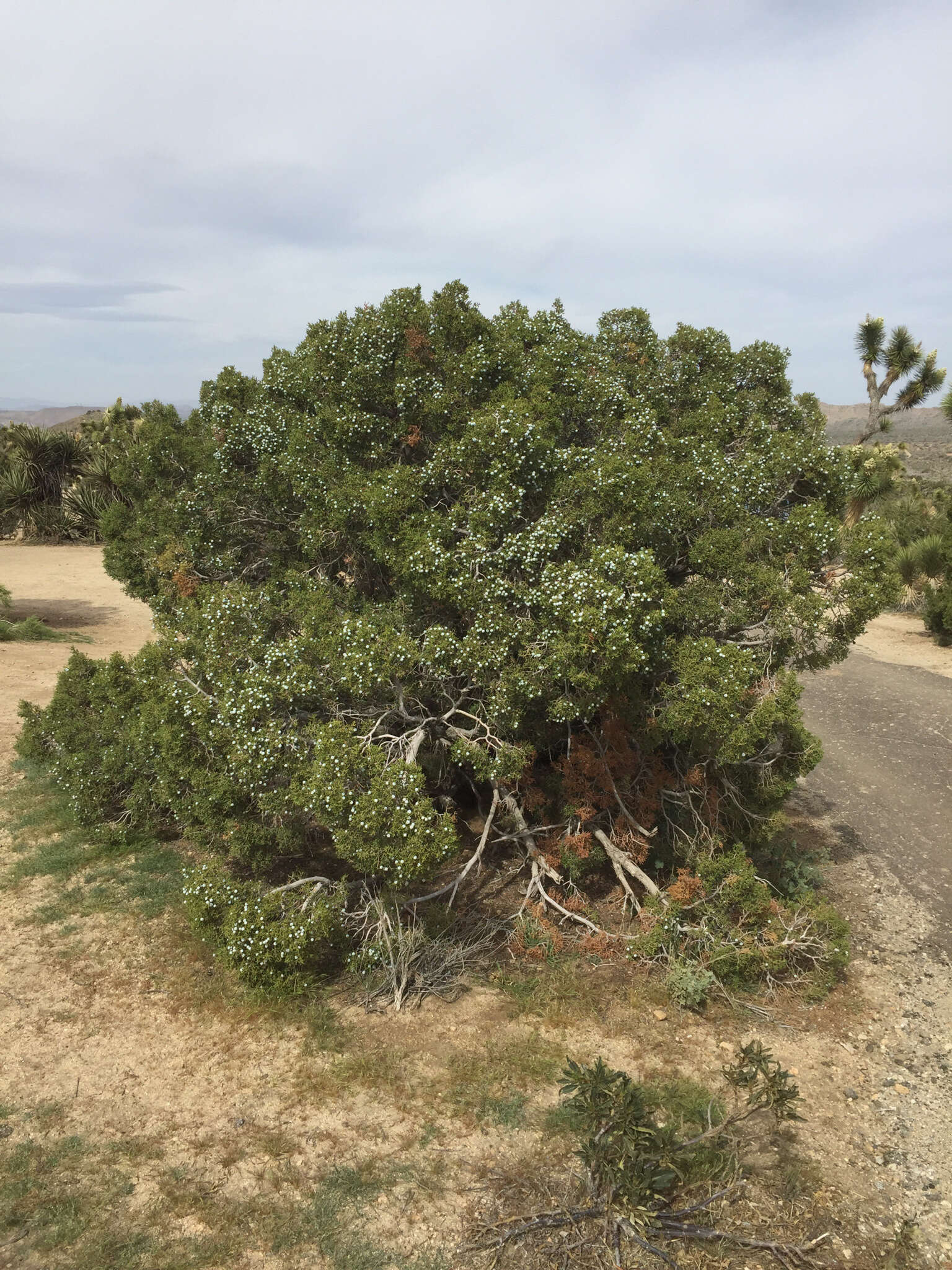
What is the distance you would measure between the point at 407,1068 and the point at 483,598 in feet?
11.3

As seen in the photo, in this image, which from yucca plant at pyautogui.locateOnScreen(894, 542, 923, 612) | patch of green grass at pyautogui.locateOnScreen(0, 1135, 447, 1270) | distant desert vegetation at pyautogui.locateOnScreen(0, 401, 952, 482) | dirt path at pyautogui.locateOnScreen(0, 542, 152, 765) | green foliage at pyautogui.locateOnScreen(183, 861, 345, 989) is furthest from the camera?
distant desert vegetation at pyautogui.locateOnScreen(0, 401, 952, 482)

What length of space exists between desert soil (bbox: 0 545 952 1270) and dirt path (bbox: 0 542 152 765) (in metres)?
5.26

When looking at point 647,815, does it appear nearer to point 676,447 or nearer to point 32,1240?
point 676,447

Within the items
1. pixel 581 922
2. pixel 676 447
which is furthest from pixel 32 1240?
pixel 676 447

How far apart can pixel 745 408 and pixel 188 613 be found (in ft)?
19.2

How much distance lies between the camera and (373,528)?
706 cm

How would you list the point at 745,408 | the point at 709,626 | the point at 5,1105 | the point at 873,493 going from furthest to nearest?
the point at 873,493 < the point at 745,408 < the point at 709,626 < the point at 5,1105

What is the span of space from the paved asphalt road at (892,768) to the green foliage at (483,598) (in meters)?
2.77

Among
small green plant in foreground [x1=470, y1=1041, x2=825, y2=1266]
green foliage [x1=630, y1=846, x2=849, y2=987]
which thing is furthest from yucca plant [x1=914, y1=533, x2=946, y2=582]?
small green plant in foreground [x1=470, y1=1041, x2=825, y2=1266]

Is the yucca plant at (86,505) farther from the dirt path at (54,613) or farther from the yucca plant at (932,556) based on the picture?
the yucca plant at (932,556)

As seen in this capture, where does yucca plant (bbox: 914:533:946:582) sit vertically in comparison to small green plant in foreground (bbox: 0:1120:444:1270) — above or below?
above

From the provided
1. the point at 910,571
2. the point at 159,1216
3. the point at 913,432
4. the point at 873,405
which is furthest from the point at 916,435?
the point at 159,1216

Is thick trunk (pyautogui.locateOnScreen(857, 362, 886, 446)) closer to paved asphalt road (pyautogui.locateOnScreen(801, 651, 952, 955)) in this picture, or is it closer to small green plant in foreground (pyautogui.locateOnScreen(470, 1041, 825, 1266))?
paved asphalt road (pyautogui.locateOnScreen(801, 651, 952, 955))

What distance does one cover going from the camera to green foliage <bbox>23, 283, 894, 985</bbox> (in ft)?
20.7
